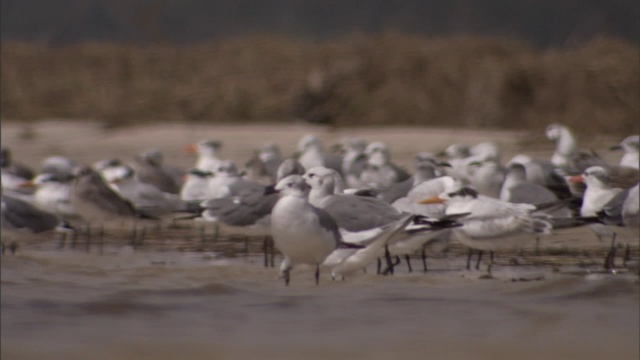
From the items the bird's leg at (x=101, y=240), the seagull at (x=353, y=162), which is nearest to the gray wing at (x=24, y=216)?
the bird's leg at (x=101, y=240)

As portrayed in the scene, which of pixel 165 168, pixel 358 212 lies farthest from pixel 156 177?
pixel 358 212

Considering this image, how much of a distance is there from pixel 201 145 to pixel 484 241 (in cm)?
661

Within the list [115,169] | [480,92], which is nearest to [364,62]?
[480,92]

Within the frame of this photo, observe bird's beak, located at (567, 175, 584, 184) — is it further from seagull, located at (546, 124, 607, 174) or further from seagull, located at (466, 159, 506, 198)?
seagull, located at (466, 159, 506, 198)

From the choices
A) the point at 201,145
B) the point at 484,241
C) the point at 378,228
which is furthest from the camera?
the point at 201,145

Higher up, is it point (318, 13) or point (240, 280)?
point (318, 13)

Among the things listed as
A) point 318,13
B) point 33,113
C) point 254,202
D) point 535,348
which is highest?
point 318,13

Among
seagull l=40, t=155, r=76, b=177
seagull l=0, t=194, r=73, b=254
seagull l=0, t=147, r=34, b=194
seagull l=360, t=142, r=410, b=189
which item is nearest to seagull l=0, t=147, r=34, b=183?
seagull l=0, t=147, r=34, b=194

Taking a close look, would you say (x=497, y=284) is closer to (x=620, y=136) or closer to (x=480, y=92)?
(x=620, y=136)

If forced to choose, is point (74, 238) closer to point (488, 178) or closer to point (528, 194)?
point (528, 194)

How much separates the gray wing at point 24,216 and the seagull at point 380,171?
311 cm

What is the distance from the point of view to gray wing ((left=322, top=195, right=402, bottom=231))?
8656 millimetres

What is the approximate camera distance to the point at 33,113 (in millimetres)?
20359

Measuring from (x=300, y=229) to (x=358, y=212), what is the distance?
2.21 ft
